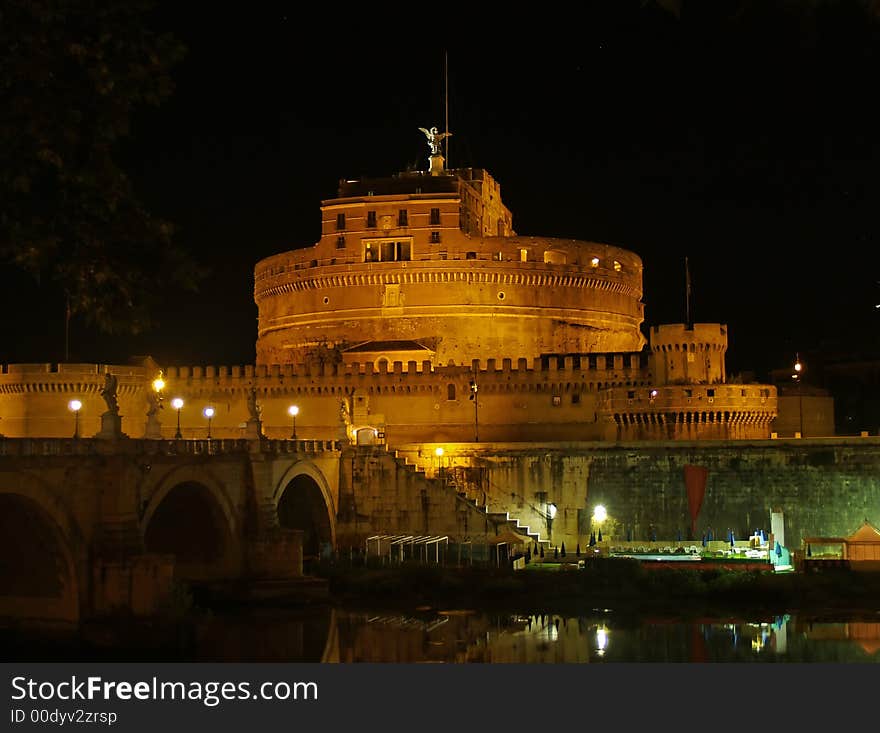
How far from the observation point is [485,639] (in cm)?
3056

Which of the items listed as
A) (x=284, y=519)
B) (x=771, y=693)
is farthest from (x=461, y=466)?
(x=771, y=693)

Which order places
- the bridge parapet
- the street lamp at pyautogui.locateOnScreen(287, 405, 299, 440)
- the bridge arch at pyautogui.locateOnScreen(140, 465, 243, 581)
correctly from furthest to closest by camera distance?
the street lamp at pyautogui.locateOnScreen(287, 405, 299, 440)
the bridge arch at pyautogui.locateOnScreen(140, 465, 243, 581)
the bridge parapet

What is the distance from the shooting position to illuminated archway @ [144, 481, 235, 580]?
34.9 meters

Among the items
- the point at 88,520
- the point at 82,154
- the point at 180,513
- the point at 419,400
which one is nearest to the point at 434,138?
the point at 419,400

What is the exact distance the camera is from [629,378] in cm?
4578

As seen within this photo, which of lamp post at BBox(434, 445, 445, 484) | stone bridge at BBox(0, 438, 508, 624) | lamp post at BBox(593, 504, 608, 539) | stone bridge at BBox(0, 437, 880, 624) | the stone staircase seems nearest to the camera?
stone bridge at BBox(0, 438, 508, 624)

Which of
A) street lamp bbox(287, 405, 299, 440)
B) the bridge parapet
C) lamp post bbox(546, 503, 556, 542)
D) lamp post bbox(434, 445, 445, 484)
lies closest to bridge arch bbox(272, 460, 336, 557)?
the bridge parapet

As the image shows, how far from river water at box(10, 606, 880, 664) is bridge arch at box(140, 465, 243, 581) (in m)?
2.16

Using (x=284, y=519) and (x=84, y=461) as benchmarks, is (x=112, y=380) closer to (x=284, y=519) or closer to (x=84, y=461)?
(x=84, y=461)

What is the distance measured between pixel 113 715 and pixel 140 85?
236 inches

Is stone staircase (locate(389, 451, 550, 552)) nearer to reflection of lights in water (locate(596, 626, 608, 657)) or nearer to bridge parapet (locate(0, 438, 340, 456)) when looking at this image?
bridge parapet (locate(0, 438, 340, 456))

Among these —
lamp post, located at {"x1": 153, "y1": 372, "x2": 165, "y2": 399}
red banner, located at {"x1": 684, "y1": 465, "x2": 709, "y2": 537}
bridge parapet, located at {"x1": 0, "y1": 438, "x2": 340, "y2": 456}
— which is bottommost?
red banner, located at {"x1": 684, "y1": 465, "x2": 709, "y2": 537}

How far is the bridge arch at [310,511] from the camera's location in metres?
40.5

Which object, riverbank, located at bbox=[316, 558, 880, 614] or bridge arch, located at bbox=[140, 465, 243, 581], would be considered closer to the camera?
riverbank, located at bbox=[316, 558, 880, 614]
